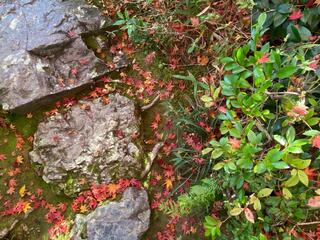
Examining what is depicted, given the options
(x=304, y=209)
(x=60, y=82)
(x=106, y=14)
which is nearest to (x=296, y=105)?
(x=304, y=209)

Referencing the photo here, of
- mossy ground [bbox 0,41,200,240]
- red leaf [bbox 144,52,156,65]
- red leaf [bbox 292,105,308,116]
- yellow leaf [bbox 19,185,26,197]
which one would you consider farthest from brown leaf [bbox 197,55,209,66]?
yellow leaf [bbox 19,185,26,197]

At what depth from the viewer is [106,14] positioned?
4.68 m

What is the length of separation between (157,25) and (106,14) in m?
0.96

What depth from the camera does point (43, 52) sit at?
13.8 feet

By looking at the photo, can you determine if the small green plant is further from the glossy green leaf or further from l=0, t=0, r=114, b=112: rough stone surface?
the glossy green leaf

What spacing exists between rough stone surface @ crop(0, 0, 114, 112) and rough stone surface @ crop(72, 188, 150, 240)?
61.3 inches

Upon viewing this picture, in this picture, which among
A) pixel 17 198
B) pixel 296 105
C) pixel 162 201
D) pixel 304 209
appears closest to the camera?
pixel 296 105

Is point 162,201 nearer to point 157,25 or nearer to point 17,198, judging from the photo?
point 17,198

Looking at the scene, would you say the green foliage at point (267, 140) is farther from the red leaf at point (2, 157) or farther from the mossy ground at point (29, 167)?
the red leaf at point (2, 157)

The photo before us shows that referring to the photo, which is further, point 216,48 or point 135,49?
point 135,49

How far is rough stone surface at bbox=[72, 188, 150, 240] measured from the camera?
3668 mm

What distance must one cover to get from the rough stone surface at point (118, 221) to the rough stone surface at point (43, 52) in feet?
5.11

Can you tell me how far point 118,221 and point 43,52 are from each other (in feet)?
7.60

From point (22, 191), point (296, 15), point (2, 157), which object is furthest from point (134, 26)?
point (22, 191)
